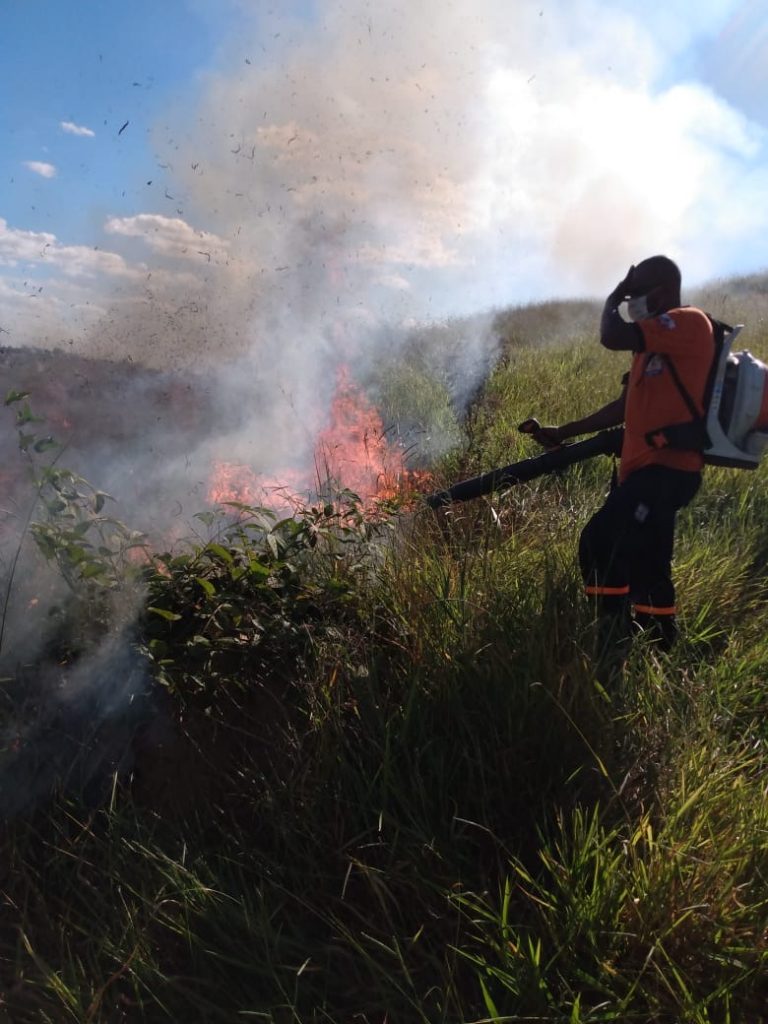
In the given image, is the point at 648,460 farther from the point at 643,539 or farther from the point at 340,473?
the point at 340,473

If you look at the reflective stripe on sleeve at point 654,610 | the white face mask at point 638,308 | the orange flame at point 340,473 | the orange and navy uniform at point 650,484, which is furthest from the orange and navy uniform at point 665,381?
the orange flame at point 340,473

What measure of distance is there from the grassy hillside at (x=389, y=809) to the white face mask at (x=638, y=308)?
1017 mm

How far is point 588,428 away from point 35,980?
284cm

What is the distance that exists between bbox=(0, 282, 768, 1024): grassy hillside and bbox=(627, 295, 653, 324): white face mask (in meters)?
1.02

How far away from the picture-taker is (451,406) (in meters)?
6.68

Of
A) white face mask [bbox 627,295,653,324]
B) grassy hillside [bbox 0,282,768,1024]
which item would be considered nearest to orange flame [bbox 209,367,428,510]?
grassy hillside [bbox 0,282,768,1024]

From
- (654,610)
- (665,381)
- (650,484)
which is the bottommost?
(654,610)

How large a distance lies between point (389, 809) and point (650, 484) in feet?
5.26

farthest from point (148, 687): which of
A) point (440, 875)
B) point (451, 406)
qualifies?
point (451, 406)

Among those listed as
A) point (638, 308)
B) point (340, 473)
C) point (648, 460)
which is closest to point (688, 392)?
point (648, 460)

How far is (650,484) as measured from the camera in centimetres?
295

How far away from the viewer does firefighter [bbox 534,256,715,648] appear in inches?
111

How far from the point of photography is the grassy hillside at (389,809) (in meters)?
1.72

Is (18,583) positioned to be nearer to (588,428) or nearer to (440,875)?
(440,875)
